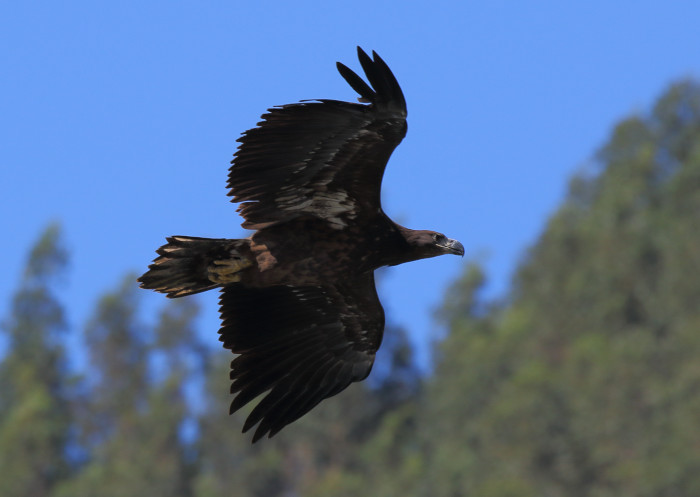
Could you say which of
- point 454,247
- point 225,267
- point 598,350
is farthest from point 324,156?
point 598,350

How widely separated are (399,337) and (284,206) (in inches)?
2486

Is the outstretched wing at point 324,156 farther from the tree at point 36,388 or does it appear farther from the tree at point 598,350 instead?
the tree at point 36,388

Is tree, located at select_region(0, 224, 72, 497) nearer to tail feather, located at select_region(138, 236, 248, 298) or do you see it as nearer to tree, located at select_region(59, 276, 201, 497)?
tree, located at select_region(59, 276, 201, 497)

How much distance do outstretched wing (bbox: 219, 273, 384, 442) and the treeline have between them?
46307mm

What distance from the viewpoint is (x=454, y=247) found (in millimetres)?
13188

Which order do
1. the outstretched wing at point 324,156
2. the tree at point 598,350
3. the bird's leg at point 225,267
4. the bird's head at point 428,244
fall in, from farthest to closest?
the tree at point 598,350, the bird's head at point 428,244, the bird's leg at point 225,267, the outstretched wing at point 324,156

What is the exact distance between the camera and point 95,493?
69.5 metres

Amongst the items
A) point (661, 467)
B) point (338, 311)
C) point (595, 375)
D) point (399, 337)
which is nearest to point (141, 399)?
point (399, 337)

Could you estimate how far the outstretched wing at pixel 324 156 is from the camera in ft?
38.9

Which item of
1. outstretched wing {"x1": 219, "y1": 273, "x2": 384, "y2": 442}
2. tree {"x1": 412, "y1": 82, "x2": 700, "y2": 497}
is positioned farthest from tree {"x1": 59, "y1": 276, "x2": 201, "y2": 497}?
outstretched wing {"x1": 219, "y1": 273, "x2": 384, "y2": 442}

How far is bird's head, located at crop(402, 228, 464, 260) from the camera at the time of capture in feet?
42.6

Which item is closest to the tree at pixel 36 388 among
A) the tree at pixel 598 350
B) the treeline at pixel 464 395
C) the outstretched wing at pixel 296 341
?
the treeline at pixel 464 395

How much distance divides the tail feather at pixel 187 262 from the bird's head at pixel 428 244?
1.40m

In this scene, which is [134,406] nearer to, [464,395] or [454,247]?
[464,395]
